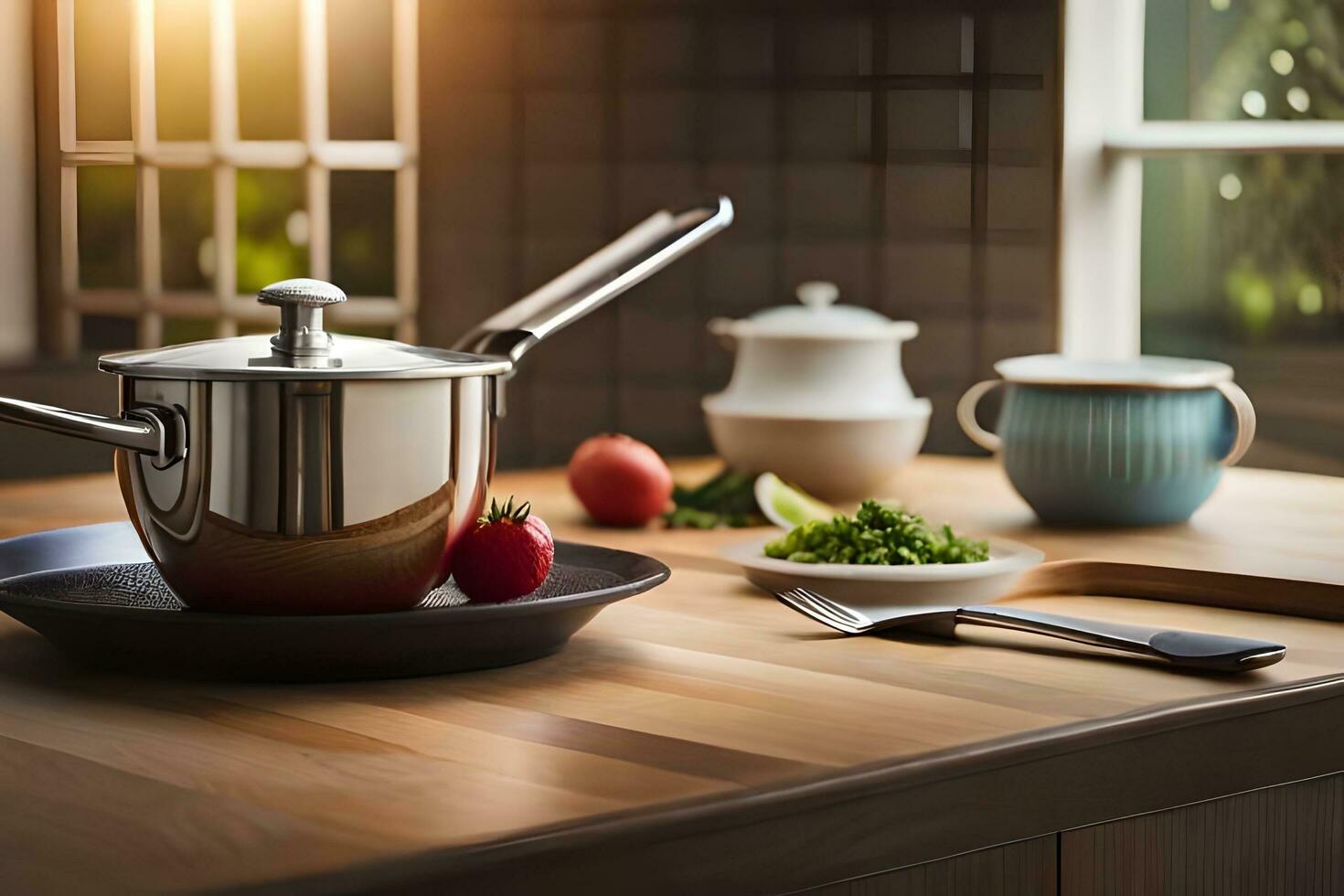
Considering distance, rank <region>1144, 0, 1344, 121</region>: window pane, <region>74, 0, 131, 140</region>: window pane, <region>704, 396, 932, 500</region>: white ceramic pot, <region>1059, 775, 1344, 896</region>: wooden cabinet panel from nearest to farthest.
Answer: <region>1059, 775, 1344, 896</region>: wooden cabinet panel < <region>704, 396, 932, 500</region>: white ceramic pot < <region>74, 0, 131, 140</region>: window pane < <region>1144, 0, 1344, 121</region>: window pane

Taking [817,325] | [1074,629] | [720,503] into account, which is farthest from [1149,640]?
[817,325]

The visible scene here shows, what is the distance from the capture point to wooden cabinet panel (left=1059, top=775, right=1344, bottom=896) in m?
0.70

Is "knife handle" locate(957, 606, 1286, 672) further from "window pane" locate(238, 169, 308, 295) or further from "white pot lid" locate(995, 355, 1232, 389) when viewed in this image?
"window pane" locate(238, 169, 308, 295)

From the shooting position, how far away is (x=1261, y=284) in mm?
1908

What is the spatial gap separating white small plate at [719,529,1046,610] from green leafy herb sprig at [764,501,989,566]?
0.01 m

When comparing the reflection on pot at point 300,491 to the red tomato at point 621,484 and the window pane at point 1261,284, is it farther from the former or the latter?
the window pane at point 1261,284

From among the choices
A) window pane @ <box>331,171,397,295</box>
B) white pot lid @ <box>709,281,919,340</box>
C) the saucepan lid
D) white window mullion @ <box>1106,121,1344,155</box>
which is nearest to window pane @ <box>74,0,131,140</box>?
window pane @ <box>331,171,397,295</box>

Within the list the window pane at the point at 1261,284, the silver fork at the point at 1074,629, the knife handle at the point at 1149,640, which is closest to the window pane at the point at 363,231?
the window pane at the point at 1261,284

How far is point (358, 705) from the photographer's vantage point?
73 centimetres

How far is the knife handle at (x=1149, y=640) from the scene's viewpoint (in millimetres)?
782

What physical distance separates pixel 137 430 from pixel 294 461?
0.27 ft

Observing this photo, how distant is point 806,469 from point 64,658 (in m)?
A: 0.79

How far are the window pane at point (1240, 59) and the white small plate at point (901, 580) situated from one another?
3.58ft

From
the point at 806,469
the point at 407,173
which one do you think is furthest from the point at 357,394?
the point at 407,173
